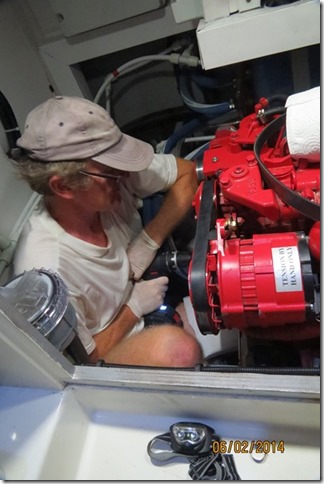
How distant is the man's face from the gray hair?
0.06 ft

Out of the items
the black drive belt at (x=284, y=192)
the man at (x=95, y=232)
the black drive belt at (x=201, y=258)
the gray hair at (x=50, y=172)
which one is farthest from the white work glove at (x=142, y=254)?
the black drive belt at (x=284, y=192)

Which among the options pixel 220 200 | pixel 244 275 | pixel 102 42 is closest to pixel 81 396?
pixel 244 275

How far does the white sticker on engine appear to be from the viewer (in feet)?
2.54

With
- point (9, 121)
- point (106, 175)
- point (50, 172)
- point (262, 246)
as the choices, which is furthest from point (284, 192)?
point (9, 121)

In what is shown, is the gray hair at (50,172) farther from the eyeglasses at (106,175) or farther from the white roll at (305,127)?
the white roll at (305,127)

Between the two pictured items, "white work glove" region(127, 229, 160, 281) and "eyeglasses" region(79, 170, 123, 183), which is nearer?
"eyeglasses" region(79, 170, 123, 183)

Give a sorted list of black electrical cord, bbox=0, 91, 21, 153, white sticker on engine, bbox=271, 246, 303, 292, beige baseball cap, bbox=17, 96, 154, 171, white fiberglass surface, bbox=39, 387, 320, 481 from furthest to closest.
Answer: black electrical cord, bbox=0, 91, 21, 153 → beige baseball cap, bbox=17, 96, 154, 171 → white sticker on engine, bbox=271, 246, 303, 292 → white fiberglass surface, bbox=39, 387, 320, 481

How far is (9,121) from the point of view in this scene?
4.43 ft

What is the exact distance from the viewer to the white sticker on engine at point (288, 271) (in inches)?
30.4

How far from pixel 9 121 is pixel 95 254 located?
1.82ft

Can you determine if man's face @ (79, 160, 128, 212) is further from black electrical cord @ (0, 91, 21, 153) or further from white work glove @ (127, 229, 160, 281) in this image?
black electrical cord @ (0, 91, 21, 153)

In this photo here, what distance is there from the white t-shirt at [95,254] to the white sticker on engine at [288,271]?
0.54m

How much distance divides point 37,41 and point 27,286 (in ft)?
3.96

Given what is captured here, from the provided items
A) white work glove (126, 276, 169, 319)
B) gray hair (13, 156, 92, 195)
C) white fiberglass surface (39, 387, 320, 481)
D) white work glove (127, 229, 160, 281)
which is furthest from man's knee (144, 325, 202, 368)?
gray hair (13, 156, 92, 195)
